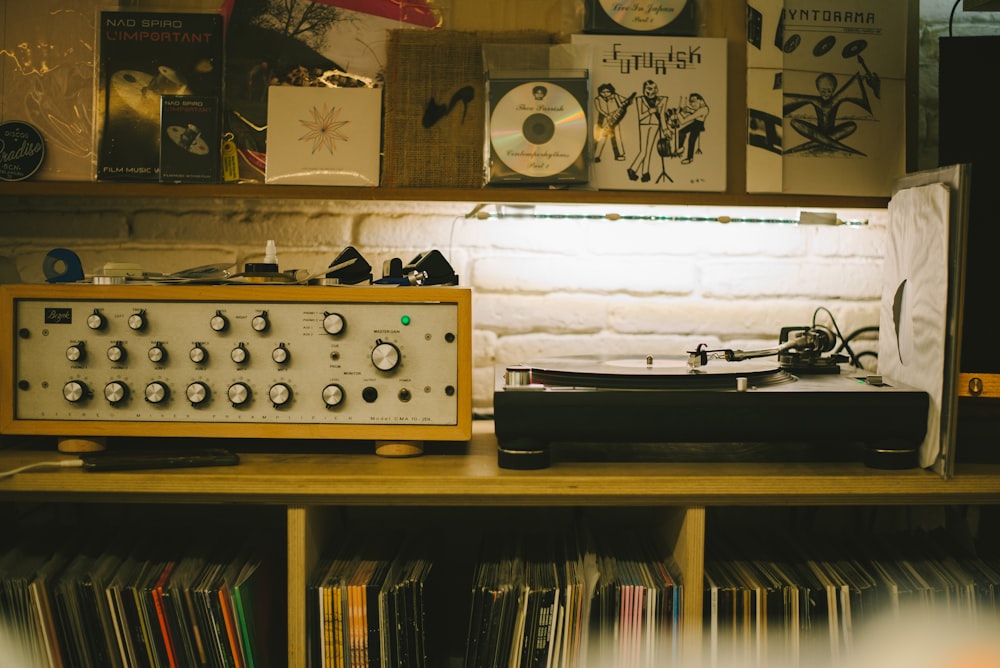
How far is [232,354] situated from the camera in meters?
1.01

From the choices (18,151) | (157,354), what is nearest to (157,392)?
(157,354)

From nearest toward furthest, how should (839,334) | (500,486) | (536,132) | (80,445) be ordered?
1. (500,486)
2. (80,445)
3. (536,132)
4. (839,334)

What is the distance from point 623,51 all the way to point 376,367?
29.2 inches

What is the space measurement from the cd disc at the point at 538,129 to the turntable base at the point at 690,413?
427 mm

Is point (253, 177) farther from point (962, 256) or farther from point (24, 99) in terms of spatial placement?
point (962, 256)

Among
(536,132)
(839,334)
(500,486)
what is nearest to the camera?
(500,486)

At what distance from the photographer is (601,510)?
4.70ft

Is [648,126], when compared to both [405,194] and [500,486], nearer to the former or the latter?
[405,194]

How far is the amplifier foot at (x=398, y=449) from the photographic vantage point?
1.04 meters

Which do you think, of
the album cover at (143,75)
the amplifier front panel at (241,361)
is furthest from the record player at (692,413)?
the album cover at (143,75)

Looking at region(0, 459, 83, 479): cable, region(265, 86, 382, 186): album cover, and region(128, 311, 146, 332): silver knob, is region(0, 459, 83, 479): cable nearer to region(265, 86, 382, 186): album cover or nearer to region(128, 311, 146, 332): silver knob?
region(128, 311, 146, 332): silver knob

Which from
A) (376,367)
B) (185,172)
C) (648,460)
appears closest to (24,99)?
(185,172)

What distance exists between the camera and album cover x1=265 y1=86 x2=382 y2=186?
49.8 inches

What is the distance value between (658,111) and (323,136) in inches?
24.0
